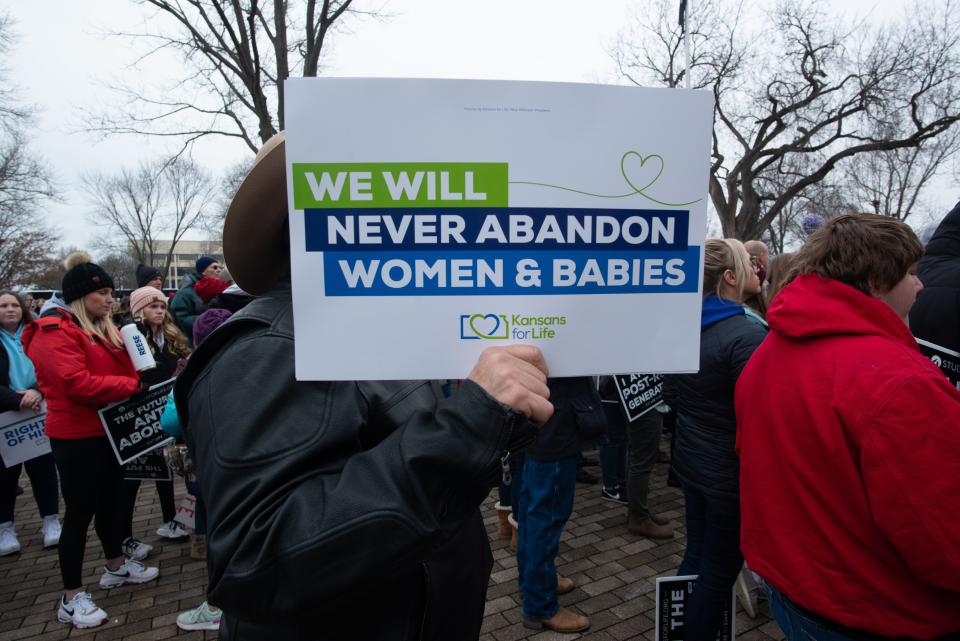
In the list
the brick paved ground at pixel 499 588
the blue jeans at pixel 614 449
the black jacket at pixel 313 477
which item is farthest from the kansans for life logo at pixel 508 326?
the blue jeans at pixel 614 449

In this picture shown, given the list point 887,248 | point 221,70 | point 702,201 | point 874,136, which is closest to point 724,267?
point 887,248

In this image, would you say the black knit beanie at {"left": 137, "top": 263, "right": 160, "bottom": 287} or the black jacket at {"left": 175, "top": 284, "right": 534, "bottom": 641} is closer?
the black jacket at {"left": 175, "top": 284, "right": 534, "bottom": 641}

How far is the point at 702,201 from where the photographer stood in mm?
1195

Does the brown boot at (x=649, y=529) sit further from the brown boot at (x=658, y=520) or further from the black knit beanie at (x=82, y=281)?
the black knit beanie at (x=82, y=281)

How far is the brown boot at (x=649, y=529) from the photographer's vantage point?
460 centimetres

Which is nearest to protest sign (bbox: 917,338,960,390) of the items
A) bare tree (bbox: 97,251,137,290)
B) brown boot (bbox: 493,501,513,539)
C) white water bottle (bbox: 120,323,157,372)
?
brown boot (bbox: 493,501,513,539)

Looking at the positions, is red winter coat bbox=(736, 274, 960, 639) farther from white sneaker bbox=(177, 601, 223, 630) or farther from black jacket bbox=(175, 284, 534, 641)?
white sneaker bbox=(177, 601, 223, 630)

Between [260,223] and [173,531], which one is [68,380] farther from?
[260,223]

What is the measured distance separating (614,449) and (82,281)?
15.2 feet

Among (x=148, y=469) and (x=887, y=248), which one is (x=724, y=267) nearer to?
(x=887, y=248)

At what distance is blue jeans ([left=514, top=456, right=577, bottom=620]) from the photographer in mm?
3309

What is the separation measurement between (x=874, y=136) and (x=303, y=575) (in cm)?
2441

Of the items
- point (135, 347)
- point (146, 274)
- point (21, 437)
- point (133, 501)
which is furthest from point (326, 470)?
point (146, 274)

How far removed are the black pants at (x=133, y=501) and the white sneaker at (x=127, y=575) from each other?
30 cm
